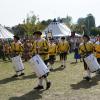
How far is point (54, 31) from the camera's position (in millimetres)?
48219

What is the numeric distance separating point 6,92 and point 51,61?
7969mm

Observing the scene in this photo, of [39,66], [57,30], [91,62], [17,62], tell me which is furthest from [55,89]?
[57,30]

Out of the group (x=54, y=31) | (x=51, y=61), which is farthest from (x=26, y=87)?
(x=54, y=31)

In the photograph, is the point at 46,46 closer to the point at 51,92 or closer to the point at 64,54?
the point at 51,92

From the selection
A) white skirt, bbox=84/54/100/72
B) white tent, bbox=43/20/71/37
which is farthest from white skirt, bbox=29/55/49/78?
white tent, bbox=43/20/71/37

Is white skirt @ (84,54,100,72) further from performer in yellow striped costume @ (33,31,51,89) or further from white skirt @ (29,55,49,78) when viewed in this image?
white skirt @ (29,55,49,78)

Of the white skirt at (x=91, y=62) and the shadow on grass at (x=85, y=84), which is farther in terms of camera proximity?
the white skirt at (x=91, y=62)

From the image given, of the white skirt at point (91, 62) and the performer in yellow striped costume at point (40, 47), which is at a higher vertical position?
the performer in yellow striped costume at point (40, 47)

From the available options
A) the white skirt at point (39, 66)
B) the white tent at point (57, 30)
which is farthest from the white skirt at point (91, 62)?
the white tent at point (57, 30)

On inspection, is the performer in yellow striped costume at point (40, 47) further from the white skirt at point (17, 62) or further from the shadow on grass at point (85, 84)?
the white skirt at point (17, 62)

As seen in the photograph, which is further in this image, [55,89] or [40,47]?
[40,47]

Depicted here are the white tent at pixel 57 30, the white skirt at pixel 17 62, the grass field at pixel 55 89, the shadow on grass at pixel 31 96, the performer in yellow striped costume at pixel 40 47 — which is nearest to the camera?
the shadow on grass at pixel 31 96

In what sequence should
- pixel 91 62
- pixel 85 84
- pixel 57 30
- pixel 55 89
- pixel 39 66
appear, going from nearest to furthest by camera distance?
pixel 39 66, pixel 55 89, pixel 85 84, pixel 91 62, pixel 57 30

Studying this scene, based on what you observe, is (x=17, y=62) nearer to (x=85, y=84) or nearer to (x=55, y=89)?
(x=85, y=84)
